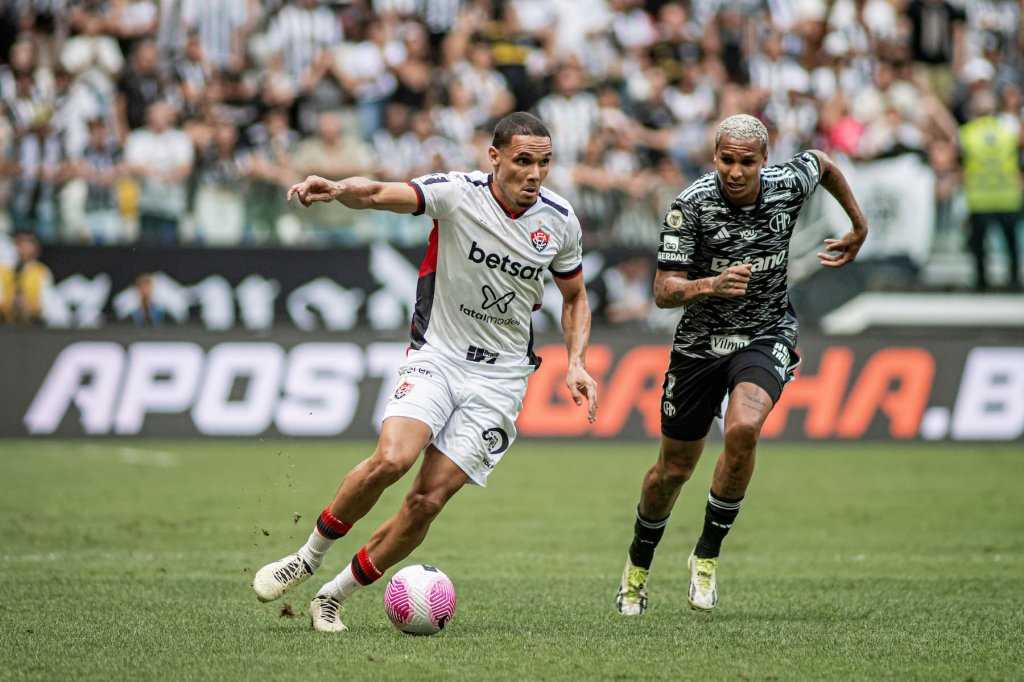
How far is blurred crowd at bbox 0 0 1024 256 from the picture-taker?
1895cm

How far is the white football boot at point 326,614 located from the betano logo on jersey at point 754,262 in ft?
9.67

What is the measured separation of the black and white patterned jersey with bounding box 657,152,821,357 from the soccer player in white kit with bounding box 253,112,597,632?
715 mm

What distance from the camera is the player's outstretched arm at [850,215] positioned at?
9.16 metres

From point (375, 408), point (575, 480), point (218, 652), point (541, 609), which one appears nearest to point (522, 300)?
point (541, 609)

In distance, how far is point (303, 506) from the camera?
44.7 feet

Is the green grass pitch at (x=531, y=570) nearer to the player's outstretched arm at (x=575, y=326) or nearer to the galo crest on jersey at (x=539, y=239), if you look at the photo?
the player's outstretched arm at (x=575, y=326)

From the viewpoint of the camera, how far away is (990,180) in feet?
65.1

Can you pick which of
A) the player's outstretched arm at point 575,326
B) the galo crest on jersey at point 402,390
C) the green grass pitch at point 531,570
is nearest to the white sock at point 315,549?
the green grass pitch at point 531,570

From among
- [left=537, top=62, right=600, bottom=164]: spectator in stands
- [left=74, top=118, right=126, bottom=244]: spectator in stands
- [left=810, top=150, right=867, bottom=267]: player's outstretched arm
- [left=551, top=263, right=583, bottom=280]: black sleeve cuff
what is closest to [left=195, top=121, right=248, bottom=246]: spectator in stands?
[left=74, top=118, right=126, bottom=244]: spectator in stands

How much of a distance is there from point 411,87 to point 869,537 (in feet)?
35.3

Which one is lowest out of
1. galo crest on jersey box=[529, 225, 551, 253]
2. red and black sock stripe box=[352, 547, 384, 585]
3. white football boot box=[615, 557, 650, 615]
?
white football boot box=[615, 557, 650, 615]

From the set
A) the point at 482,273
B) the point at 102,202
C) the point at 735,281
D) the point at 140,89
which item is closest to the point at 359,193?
the point at 482,273

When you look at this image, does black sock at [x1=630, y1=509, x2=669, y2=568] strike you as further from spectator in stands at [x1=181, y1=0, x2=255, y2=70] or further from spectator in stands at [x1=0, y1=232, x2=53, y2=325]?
spectator in stands at [x1=181, y1=0, x2=255, y2=70]

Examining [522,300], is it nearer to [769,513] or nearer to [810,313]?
[769,513]
